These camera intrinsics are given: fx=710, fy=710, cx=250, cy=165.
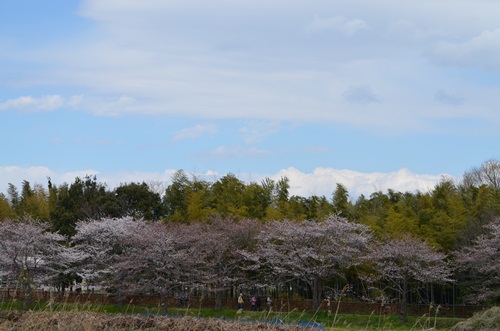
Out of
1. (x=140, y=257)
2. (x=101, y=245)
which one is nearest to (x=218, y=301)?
(x=140, y=257)

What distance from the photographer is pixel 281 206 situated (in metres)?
61.4

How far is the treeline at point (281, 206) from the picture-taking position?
51094 millimetres

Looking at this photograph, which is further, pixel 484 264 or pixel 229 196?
pixel 229 196

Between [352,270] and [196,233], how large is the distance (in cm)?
1150

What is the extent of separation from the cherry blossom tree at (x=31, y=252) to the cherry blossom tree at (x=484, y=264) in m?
28.3

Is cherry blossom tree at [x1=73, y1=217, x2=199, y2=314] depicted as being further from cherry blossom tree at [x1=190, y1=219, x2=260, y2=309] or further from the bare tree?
the bare tree

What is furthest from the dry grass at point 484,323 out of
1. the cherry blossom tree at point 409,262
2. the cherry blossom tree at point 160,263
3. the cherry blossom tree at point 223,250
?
A: the cherry blossom tree at point 160,263

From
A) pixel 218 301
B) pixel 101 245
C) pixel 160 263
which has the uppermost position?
pixel 101 245

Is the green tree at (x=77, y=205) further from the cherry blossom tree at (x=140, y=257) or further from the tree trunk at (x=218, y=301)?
the tree trunk at (x=218, y=301)

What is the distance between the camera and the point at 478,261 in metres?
43.8

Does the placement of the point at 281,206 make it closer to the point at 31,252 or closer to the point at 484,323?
the point at 31,252

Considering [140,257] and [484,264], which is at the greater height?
[140,257]

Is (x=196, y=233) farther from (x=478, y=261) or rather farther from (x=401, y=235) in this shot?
(x=478, y=261)

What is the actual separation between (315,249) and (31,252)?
20087 millimetres
